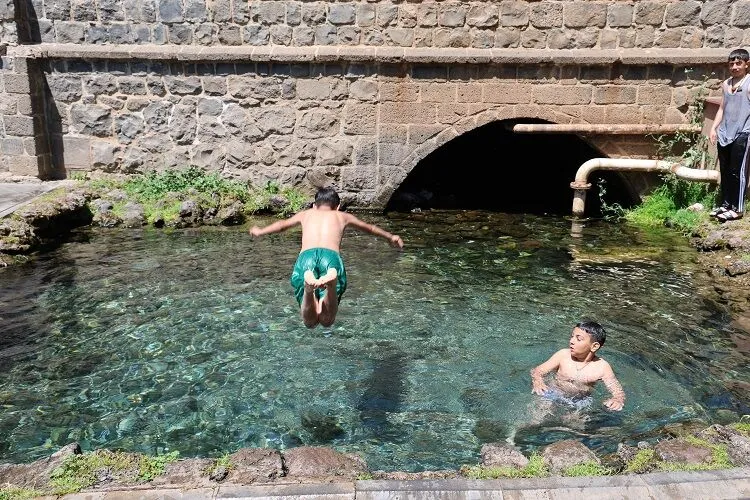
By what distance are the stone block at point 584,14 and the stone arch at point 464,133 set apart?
120 cm

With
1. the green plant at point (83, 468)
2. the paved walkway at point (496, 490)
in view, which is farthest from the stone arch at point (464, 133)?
the paved walkway at point (496, 490)

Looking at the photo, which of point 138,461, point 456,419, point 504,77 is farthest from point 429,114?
point 138,461

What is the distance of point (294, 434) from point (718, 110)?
7.27m

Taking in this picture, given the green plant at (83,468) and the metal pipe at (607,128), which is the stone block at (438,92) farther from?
the green plant at (83,468)

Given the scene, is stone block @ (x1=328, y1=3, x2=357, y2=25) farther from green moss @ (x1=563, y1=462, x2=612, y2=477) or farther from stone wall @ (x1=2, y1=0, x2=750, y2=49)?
green moss @ (x1=563, y1=462, x2=612, y2=477)

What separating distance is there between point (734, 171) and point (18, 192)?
9.56m

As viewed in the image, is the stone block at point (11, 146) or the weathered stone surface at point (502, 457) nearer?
the weathered stone surface at point (502, 457)

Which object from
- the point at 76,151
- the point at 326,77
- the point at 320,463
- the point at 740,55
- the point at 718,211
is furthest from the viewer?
the point at 76,151

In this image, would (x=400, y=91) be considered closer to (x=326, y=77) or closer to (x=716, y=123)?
(x=326, y=77)

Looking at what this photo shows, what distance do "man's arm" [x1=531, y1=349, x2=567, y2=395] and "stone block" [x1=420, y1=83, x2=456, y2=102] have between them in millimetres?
5329

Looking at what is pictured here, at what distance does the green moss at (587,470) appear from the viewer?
13.0 ft

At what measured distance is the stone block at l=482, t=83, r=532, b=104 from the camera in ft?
33.3

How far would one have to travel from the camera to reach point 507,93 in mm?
10180

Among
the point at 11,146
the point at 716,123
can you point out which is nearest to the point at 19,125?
the point at 11,146
